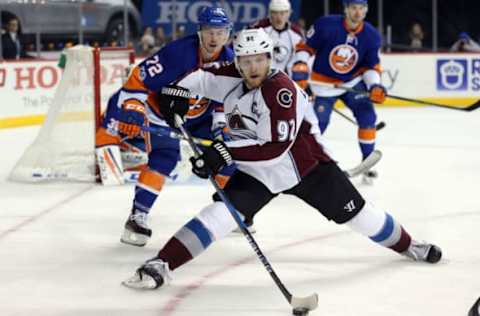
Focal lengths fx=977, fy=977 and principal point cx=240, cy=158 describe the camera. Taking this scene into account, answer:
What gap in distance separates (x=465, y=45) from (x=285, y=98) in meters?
7.94

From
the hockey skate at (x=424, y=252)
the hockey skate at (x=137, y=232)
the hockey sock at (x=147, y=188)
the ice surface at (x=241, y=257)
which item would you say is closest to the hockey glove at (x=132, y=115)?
the hockey sock at (x=147, y=188)

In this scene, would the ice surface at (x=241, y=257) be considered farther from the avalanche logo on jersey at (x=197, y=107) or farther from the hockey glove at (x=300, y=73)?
the hockey glove at (x=300, y=73)

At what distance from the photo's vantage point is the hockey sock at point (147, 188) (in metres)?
3.80

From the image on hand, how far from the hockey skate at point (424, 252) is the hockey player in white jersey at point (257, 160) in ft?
0.64

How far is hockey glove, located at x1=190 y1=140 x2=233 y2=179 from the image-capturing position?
2922 millimetres

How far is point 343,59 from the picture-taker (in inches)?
210

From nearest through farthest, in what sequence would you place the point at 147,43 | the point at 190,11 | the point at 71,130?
the point at 71,130
the point at 147,43
the point at 190,11

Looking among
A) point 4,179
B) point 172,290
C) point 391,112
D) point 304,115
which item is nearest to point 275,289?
point 172,290

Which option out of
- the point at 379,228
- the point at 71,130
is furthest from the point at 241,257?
the point at 71,130

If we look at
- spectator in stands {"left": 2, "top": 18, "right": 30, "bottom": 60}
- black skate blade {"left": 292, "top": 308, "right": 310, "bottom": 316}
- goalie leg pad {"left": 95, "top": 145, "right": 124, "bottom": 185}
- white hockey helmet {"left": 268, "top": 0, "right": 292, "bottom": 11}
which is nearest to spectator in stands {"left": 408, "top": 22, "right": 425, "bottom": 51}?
spectator in stands {"left": 2, "top": 18, "right": 30, "bottom": 60}

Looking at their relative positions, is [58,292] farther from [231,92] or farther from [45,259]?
[231,92]

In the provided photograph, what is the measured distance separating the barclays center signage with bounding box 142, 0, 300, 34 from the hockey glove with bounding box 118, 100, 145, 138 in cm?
715

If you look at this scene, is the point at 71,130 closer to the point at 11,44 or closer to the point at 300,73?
the point at 300,73

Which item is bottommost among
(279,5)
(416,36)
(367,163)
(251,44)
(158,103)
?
(367,163)
